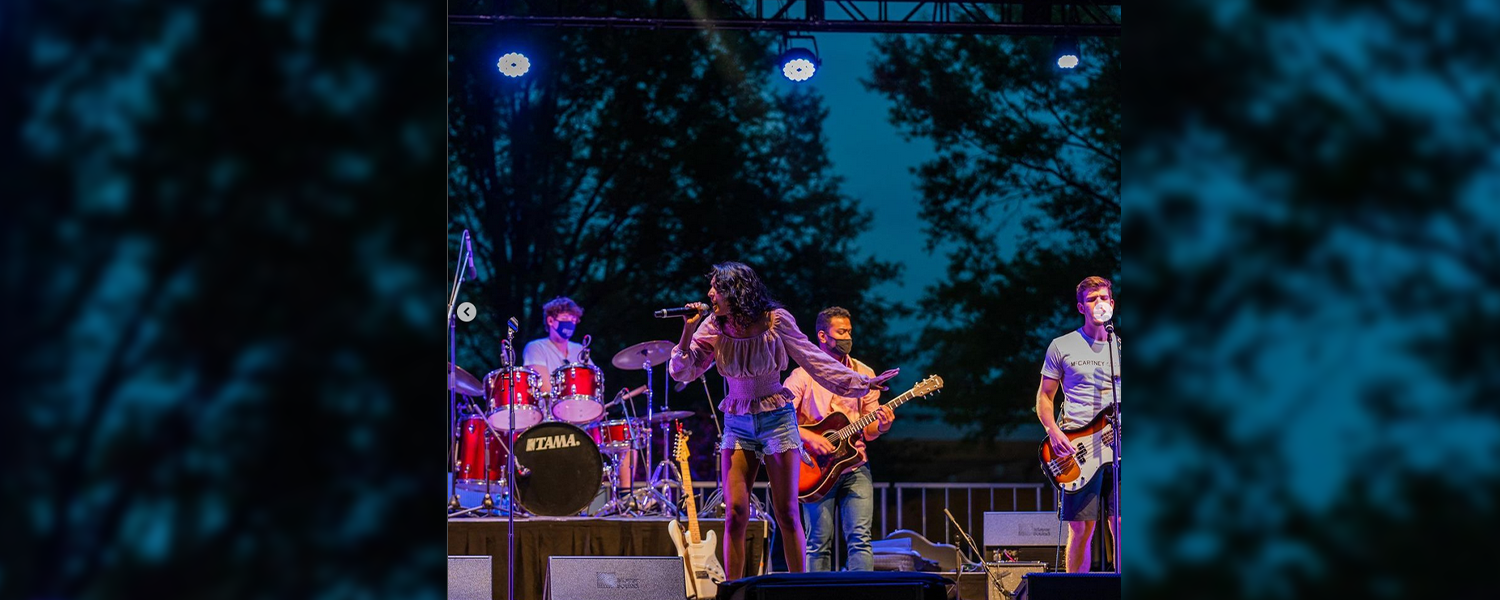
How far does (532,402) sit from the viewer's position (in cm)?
888

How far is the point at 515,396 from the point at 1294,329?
7540 mm

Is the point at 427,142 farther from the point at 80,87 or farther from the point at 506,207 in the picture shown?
the point at 506,207

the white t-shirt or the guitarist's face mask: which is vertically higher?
the guitarist's face mask

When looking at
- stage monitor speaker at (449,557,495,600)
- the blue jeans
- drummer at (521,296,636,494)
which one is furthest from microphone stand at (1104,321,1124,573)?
drummer at (521,296,636,494)

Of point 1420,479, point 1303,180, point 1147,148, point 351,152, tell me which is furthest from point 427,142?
point 1420,479

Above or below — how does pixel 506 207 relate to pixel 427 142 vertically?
above

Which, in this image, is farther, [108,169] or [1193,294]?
[108,169]

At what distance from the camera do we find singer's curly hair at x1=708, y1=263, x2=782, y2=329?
19.5 feet

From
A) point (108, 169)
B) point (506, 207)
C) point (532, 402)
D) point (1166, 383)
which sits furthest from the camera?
point (506, 207)

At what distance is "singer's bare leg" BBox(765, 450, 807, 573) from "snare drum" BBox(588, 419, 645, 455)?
3.33 m

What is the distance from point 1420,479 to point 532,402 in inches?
298

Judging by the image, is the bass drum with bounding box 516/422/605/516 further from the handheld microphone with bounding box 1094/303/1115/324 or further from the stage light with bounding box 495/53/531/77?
the stage light with bounding box 495/53/531/77

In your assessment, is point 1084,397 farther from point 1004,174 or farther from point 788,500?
point 1004,174

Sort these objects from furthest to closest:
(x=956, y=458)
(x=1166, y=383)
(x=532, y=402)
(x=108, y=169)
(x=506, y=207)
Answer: (x=956, y=458) < (x=506, y=207) < (x=532, y=402) < (x=108, y=169) < (x=1166, y=383)
